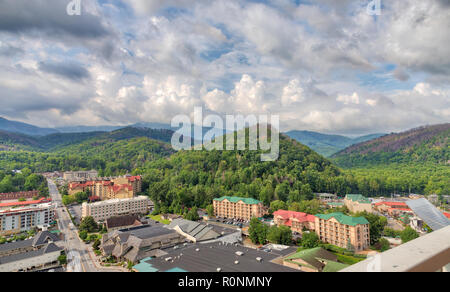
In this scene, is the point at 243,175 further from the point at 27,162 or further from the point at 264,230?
the point at 27,162

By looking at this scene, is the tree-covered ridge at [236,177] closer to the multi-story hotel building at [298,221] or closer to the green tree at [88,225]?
the multi-story hotel building at [298,221]

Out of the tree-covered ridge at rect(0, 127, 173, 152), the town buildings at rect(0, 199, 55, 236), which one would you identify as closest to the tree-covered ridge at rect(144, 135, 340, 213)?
the town buildings at rect(0, 199, 55, 236)

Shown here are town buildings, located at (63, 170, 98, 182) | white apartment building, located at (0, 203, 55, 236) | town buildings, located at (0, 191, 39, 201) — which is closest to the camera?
white apartment building, located at (0, 203, 55, 236)

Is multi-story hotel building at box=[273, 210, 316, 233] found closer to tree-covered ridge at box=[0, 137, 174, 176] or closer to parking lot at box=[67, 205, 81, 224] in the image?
parking lot at box=[67, 205, 81, 224]

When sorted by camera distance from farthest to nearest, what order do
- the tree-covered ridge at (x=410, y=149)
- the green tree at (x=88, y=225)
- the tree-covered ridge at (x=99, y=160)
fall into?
the tree-covered ridge at (x=410, y=149)
the tree-covered ridge at (x=99, y=160)
the green tree at (x=88, y=225)

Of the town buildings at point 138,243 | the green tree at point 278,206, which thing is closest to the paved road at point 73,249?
the town buildings at point 138,243

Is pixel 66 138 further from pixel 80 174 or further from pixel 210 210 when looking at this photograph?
pixel 210 210
